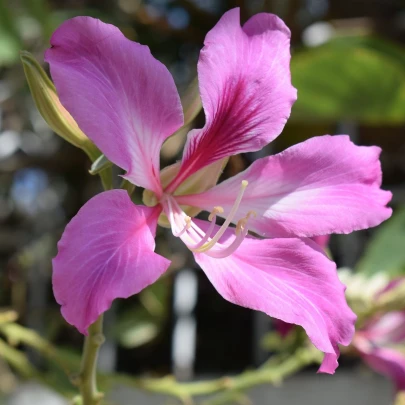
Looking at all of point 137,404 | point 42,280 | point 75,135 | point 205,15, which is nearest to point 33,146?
point 42,280

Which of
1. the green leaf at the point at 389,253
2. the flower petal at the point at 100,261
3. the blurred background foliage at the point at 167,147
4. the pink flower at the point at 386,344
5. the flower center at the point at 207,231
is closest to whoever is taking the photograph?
the flower petal at the point at 100,261

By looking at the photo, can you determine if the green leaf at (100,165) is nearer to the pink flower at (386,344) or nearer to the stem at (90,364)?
the stem at (90,364)

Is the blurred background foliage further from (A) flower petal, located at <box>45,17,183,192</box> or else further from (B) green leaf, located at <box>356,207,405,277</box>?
(A) flower petal, located at <box>45,17,183,192</box>

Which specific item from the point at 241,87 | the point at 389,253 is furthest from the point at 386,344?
the point at 241,87

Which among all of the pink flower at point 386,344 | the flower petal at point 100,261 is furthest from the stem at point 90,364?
the pink flower at point 386,344

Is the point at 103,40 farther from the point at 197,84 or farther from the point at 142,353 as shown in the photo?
the point at 142,353

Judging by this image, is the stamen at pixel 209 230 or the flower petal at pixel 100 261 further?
the stamen at pixel 209 230
